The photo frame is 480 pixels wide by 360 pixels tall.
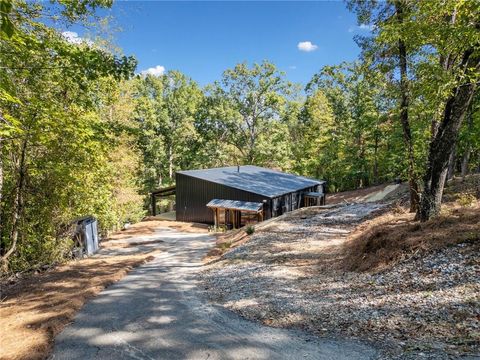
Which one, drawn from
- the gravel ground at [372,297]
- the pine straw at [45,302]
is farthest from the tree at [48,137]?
the gravel ground at [372,297]

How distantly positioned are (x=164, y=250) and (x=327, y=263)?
367 inches

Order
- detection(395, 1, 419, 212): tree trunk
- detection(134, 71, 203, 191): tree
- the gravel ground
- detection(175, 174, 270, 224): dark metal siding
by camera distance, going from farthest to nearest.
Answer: detection(134, 71, 203, 191): tree
detection(175, 174, 270, 224): dark metal siding
detection(395, 1, 419, 212): tree trunk
the gravel ground

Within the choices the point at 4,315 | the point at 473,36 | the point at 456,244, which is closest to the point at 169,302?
the point at 4,315

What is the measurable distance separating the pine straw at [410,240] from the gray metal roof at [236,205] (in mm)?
13824

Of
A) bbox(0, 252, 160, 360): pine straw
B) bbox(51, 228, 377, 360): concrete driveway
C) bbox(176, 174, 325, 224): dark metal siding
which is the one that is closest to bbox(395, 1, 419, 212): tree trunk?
bbox(51, 228, 377, 360): concrete driveway

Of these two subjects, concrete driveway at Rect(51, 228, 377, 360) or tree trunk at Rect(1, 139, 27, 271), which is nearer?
concrete driveway at Rect(51, 228, 377, 360)

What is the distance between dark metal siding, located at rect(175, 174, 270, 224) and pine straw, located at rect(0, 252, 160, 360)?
1368 cm

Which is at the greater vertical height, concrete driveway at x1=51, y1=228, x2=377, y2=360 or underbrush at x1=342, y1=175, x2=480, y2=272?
underbrush at x1=342, y1=175, x2=480, y2=272

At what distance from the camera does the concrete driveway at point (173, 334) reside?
200 inches

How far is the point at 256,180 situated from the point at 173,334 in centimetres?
2338

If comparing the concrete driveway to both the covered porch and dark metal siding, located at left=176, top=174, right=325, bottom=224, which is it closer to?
the covered porch

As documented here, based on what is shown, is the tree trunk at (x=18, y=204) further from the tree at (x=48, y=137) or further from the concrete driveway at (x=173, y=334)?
the concrete driveway at (x=173, y=334)

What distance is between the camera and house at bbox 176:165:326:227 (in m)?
24.7

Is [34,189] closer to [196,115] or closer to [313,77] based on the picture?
[313,77]
